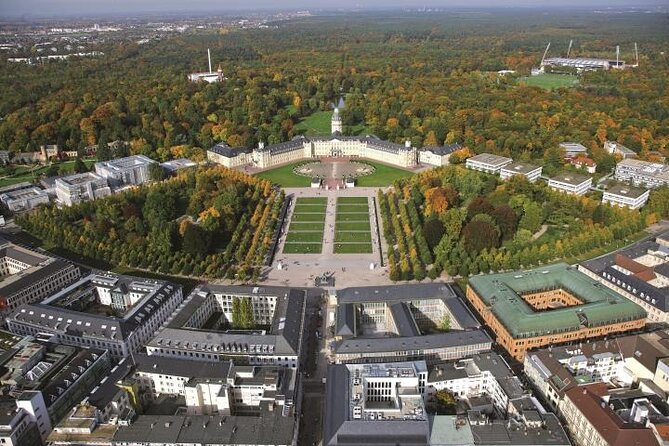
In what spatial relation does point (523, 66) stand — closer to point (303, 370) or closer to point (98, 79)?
point (98, 79)

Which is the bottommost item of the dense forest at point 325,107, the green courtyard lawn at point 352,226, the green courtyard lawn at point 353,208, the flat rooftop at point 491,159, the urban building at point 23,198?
the green courtyard lawn at point 352,226

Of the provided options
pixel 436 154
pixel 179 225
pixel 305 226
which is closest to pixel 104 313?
pixel 179 225

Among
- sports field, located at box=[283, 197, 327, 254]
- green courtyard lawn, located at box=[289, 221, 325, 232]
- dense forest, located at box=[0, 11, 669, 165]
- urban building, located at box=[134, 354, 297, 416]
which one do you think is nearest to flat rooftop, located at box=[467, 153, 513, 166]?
dense forest, located at box=[0, 11, 669, 165]

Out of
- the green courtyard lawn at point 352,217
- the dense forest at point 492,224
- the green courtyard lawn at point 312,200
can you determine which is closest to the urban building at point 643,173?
the dense forest at point 492,224

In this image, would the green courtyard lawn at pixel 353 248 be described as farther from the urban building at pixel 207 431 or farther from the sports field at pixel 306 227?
the urban building at pixel 207 431

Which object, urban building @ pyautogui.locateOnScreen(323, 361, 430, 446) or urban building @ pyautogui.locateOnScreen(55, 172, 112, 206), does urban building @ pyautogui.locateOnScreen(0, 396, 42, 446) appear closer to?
urban building @ pyautogui.locateOnScreen(323, 361, 430, 446)

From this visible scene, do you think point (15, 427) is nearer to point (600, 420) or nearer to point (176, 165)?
point (600, 420)

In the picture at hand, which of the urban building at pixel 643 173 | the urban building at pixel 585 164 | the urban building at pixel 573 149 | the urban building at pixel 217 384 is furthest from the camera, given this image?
the urban building at pixel 573 149
